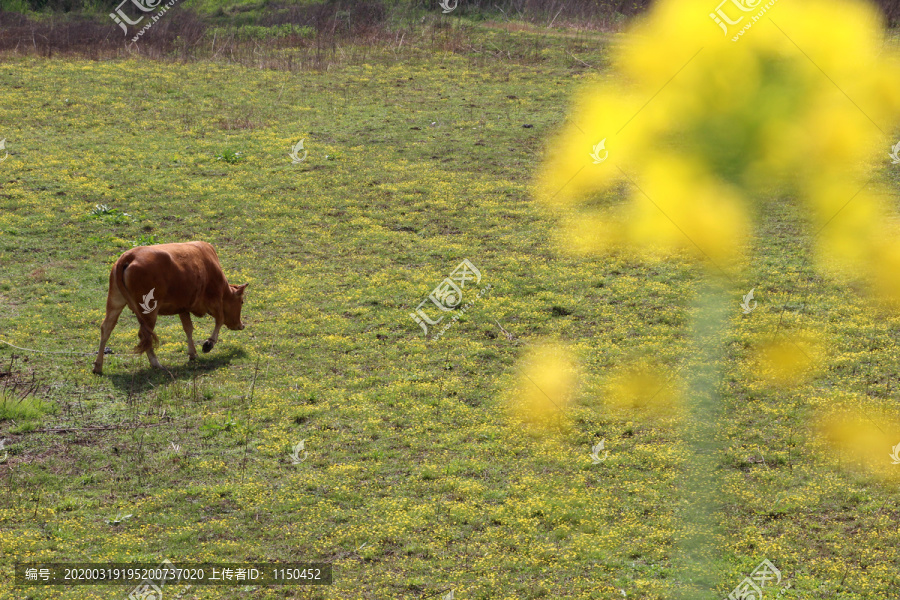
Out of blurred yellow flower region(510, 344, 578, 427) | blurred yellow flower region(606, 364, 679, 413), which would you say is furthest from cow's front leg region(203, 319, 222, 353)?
blurred yellow flower region(606, 364, 679, 413)

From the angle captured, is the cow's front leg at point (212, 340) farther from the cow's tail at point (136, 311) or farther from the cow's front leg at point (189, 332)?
the cow's tail at point (136, 311)

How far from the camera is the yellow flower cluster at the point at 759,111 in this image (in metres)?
2.92

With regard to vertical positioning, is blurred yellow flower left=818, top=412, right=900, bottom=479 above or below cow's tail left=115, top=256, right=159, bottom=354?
above

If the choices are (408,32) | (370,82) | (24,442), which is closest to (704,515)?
(24,442)

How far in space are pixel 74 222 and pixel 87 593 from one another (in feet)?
47.1

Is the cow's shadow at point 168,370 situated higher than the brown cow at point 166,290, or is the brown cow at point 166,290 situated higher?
the brown cow at point 166,290

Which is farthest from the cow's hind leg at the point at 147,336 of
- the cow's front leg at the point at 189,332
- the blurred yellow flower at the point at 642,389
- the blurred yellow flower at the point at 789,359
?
the blurred yellow flower at the point at 789,359

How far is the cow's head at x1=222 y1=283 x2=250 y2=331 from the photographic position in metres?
15.4

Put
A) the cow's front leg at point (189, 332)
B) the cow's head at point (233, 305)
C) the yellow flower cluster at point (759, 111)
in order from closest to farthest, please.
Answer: the yellow flower cluster at point (759, 111) < the cow's front leg at point (189, 332) < the cow's head at point (233, 305)

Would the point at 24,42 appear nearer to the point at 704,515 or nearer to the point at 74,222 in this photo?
the point at 74,222

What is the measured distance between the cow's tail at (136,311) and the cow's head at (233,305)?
67.3 inches

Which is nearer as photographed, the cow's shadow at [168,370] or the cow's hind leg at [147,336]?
the cow's shadow at [168,370]

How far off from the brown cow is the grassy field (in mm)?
594

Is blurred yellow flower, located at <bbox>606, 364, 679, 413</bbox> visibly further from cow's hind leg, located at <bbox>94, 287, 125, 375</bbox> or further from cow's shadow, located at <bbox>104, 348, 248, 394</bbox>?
cow's hind leg, located at <bbox>94, 287, 125, 375</bbox>
